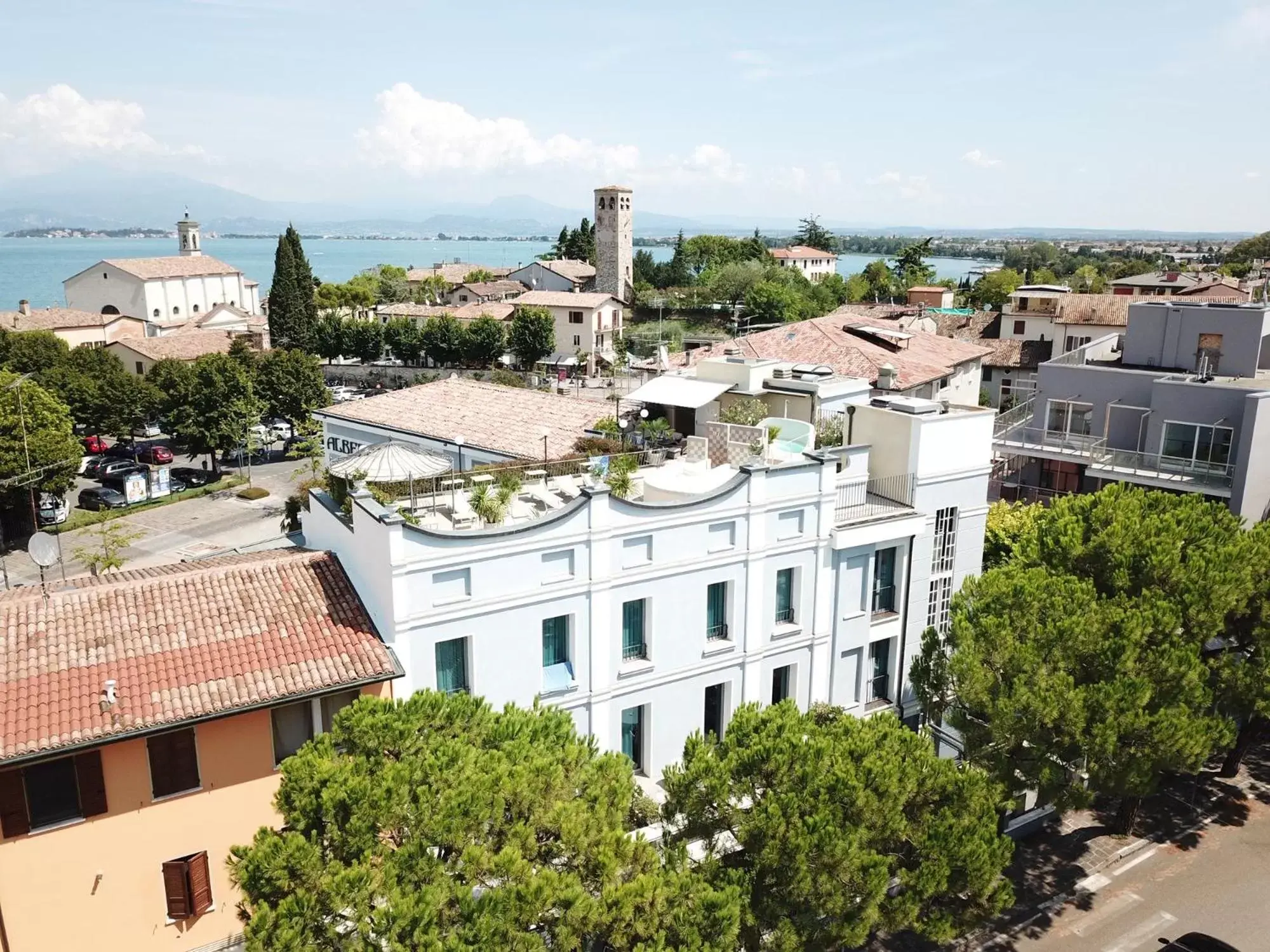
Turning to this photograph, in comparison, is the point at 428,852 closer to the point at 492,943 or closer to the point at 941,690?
the point at 492,943

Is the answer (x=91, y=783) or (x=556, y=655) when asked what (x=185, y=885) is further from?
(x=556, y=655)

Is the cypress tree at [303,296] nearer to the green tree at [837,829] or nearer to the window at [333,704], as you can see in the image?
the window at [333,704]

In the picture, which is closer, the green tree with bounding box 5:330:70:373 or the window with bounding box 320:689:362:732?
the window with bounding box 320:689:362:732

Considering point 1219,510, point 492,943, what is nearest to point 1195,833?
point 1219,510

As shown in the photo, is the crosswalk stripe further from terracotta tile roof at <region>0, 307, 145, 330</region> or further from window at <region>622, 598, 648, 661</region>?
terracotta tile roof at <region>0, 307, 145, 330</region>

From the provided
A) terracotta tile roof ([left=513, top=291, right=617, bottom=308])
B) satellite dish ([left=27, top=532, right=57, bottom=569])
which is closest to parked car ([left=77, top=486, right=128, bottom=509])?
satellite dish ([left=27, top=532, right=57, bottom=569])
